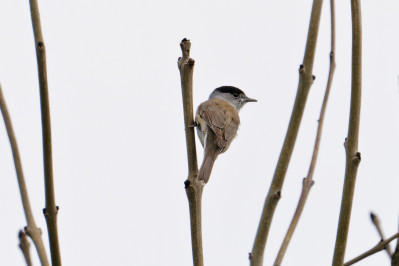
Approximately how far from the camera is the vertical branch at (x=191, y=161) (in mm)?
2109

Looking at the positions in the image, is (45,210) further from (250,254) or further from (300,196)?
(300,196)

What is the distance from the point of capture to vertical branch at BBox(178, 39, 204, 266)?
2.11m

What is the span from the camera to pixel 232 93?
7422 millimetres

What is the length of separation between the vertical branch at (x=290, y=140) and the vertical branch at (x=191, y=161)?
26 centimetres

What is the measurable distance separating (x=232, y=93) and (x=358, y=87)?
5345 mm

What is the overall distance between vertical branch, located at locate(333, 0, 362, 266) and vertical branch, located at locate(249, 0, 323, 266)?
0.18 meters

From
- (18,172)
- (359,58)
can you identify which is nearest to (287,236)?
(359,58)

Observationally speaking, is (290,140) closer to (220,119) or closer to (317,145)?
(317,145)

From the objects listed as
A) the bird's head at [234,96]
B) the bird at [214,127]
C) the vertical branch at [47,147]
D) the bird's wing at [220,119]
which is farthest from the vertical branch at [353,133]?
the bird's head at [234,96]

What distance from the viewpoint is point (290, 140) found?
1.96 meters

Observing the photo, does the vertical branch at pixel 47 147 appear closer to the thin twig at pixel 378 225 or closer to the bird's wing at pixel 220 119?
the thin twig at pixel 378 225

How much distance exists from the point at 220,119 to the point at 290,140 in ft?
11.8

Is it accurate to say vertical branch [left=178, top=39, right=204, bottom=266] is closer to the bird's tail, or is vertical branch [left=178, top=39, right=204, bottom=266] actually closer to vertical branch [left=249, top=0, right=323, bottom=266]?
vertical branch [left=249, top=0, right=323, bottom=266]

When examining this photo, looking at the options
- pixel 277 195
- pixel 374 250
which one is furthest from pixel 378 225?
pixel 277 195
